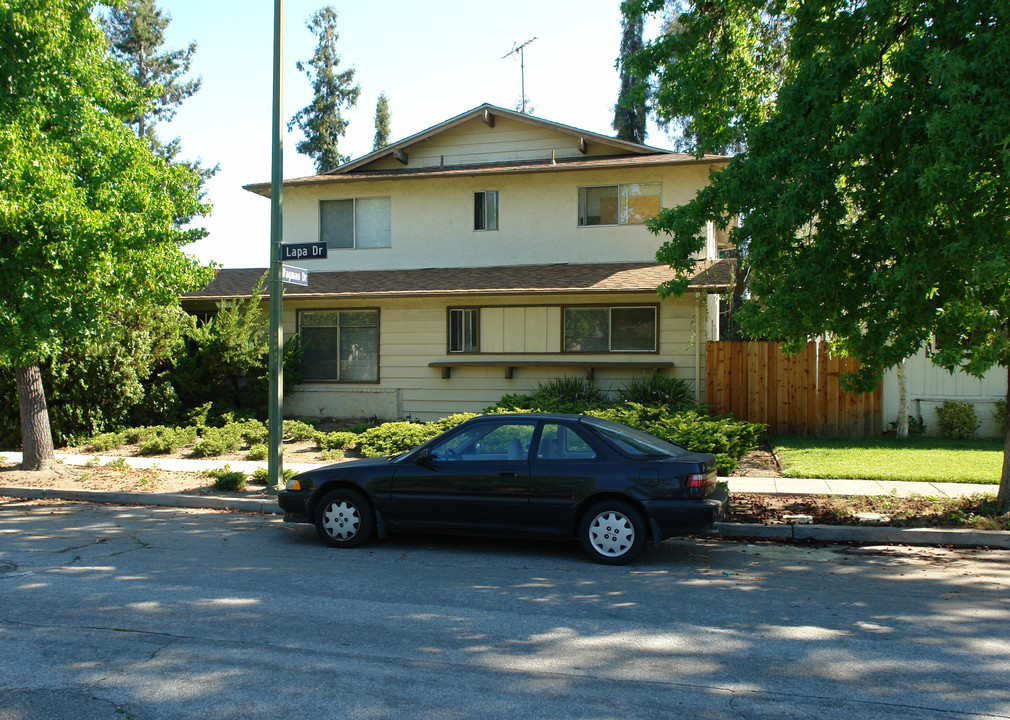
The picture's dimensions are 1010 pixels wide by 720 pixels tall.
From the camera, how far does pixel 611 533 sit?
298 inches

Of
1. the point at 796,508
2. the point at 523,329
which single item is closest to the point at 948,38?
the point at 796,508

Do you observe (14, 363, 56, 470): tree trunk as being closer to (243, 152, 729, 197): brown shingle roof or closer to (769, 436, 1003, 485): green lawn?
(243, 152, 729, 197): brown shingle roof

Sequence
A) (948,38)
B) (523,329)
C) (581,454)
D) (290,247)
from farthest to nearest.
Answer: (523,329), (290,247), (948,38), (581,454)

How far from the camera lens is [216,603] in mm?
6168

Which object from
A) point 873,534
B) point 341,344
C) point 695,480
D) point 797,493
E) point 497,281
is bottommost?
point 873,534

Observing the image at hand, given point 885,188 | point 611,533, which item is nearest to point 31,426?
point 611,533

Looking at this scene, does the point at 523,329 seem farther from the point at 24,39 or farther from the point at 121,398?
the point at 24,39

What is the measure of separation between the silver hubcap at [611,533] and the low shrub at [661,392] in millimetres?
8422

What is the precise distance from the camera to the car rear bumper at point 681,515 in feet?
24.1

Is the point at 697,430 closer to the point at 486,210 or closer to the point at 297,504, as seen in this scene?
the point at 297,504

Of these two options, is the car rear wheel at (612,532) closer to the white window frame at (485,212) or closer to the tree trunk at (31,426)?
the tree trunk at (31,426)

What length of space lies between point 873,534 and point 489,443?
173 inches

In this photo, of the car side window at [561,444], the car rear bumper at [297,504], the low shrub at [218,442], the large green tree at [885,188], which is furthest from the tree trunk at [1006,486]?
the low shrub at [218,442]

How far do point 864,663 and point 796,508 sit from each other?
507 centimetres
